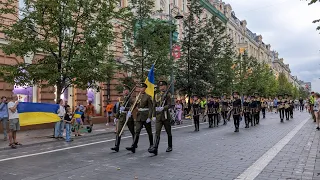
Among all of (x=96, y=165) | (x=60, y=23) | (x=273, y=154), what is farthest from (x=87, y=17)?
(x=273, y=154)

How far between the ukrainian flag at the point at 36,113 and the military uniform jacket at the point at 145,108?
20.0 ft

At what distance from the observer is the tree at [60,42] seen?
14.5m

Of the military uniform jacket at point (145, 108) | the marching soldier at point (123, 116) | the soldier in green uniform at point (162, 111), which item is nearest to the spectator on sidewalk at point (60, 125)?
the marching soldier at point (123, 116)

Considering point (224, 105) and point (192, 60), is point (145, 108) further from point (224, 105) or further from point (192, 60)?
point (192, 60)

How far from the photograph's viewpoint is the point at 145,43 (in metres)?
21.2

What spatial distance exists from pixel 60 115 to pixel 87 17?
15.9 ft

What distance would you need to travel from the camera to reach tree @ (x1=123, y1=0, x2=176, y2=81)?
2111cm

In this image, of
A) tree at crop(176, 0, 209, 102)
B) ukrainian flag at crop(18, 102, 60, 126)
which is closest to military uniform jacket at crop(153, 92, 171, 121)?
ukrainian flag at crop(18, 102, 60, 126)

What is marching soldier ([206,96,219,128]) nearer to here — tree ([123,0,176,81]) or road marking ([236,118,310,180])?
tree ([123,0,176,81])

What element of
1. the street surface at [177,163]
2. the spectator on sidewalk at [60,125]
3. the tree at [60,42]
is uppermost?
the tree at [60,42]

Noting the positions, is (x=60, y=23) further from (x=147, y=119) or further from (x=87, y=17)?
(x=147, y=119)

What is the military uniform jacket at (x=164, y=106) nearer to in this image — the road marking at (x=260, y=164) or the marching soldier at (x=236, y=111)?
the road marking at (x=260, y=164)

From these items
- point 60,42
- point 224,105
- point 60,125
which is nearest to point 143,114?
point 60,125

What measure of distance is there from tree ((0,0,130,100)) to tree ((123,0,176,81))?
497 centimetres
